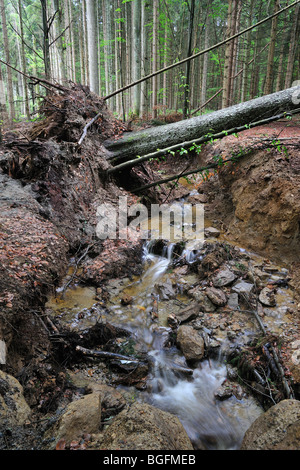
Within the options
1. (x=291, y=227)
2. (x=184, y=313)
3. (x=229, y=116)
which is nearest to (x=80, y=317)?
(x=184, y=313)

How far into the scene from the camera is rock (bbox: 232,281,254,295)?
5098 mm

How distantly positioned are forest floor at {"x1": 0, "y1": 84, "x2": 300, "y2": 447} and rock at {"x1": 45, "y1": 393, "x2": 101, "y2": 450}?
1.25 ft

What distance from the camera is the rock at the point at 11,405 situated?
84.4 inches

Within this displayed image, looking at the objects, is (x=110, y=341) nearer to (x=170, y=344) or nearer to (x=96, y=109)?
(x=170, y=344)

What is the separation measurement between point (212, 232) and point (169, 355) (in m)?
4.09

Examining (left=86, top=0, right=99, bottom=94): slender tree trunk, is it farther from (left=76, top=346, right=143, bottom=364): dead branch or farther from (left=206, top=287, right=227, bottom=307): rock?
(left=76, top=346, right=143, bottom=364): dead branch

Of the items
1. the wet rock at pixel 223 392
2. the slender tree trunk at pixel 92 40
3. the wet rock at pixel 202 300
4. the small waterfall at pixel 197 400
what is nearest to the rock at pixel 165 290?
the wet rock at pixel 202 300

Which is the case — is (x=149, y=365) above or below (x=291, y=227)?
below

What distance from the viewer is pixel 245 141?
7449mm

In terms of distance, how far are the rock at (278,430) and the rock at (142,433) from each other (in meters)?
0.67

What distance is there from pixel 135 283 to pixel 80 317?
1.63 m

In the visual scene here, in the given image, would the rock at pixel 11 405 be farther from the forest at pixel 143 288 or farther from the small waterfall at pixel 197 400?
the small waterfall at pixel 197 400

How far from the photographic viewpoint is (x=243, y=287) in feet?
17.1

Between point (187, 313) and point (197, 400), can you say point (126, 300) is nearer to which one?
point (187, 313)
